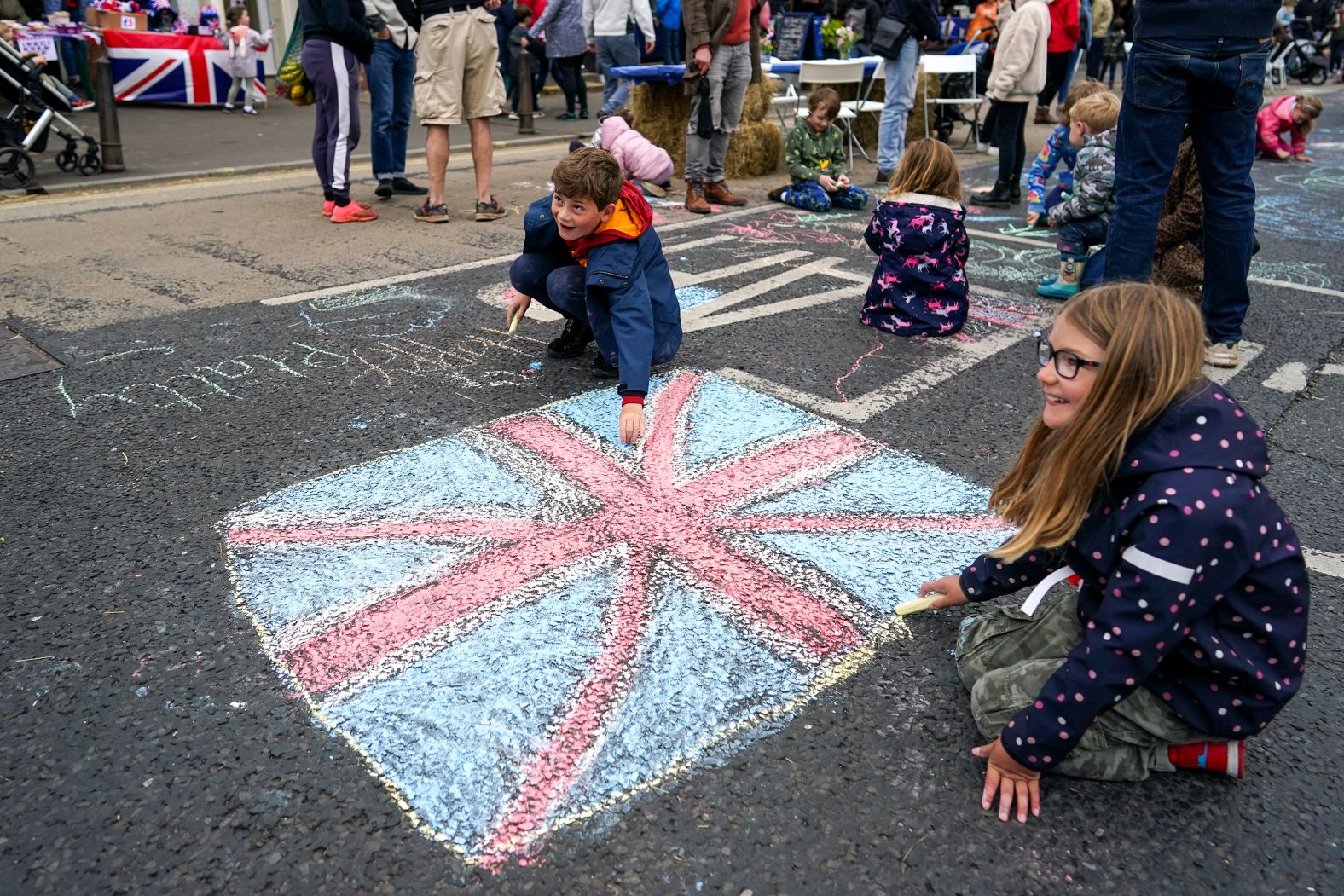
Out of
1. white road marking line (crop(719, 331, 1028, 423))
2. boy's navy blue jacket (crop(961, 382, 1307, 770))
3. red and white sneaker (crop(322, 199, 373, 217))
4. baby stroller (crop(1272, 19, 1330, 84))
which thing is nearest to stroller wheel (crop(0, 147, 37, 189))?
red and white sneaker (crop(322, 199, 373, 217))

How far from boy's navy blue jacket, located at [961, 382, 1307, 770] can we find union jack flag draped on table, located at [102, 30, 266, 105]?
43.9ft

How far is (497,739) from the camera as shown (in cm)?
Answer: 194

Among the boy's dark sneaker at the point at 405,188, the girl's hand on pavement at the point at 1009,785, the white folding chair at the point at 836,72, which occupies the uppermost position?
the white folding chair at the point at 836,72

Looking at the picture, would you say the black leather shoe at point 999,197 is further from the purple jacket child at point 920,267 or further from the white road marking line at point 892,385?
the white road marking line at point 892,385

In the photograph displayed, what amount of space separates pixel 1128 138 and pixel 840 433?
176 centimetres

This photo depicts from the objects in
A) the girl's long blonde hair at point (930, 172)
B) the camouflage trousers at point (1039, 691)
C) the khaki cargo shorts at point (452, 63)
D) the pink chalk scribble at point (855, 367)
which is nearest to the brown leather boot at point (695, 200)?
the khaki cargo shorts at point (452, 63)

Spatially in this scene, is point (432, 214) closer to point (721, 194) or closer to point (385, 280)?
point (385, 280)

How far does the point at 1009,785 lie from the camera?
1809 millimetres

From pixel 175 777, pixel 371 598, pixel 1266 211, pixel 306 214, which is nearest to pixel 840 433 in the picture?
pixel 371 598

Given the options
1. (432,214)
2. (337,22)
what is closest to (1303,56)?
(432,214)

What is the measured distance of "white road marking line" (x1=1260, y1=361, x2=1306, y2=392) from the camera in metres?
3.91

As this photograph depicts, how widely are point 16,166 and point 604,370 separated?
18.0ft

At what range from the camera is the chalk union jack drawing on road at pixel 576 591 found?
6.27 ft

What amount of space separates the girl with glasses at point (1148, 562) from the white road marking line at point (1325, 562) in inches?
39.8
